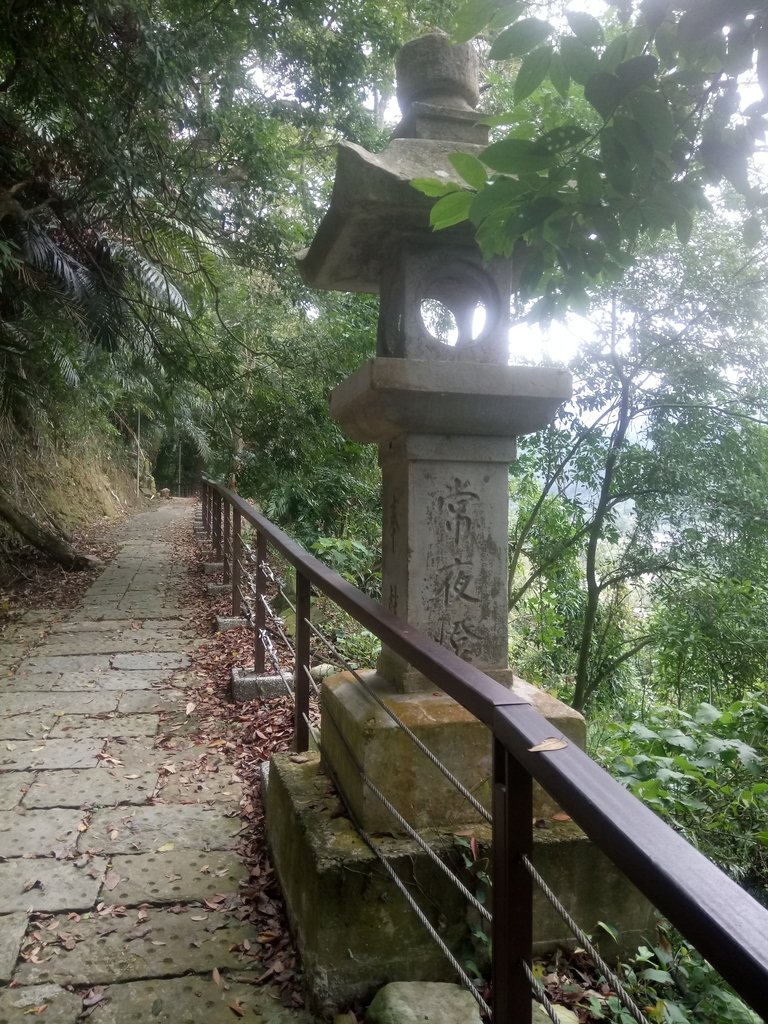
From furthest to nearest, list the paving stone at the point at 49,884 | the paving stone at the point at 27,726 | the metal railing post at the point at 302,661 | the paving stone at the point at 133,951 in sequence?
the paving stone at the point at 27,726 → the metal railing post at the point at 302,661 → the paving stone at the point at 49,884 → the paving stone at the point at 133,951

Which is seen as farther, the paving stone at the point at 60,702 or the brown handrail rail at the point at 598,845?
the paving stone at the point at 60,702

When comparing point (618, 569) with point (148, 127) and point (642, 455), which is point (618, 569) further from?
point (148, 127)

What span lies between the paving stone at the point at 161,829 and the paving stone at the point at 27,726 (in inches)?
42.4

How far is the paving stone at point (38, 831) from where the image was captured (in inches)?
110

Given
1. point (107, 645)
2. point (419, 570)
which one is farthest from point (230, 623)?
point (419, 570)

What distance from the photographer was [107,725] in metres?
4.12

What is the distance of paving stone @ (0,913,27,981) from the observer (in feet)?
7.00

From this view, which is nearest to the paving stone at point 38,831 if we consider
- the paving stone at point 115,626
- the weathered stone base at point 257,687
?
the weathered stone base at point 257,687

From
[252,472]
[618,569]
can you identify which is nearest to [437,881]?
[618,569]

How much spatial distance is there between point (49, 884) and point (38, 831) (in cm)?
42

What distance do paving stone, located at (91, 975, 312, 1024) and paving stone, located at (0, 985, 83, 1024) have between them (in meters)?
0.07

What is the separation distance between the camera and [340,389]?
8.67 feet

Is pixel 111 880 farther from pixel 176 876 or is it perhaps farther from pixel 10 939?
pixel 10 939

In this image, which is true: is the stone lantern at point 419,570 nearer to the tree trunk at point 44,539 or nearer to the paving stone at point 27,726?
the paving stone at point 27,726
